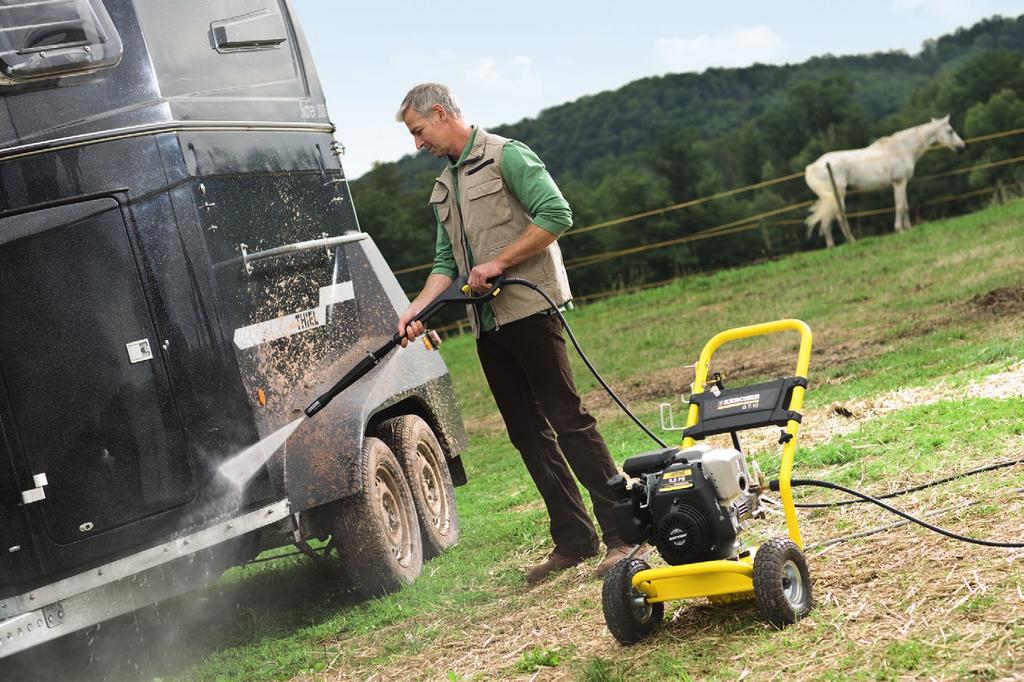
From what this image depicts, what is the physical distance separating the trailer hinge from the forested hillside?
2001cm

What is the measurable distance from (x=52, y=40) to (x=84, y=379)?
1516mm

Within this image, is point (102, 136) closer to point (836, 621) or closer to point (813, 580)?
point (813, 580)

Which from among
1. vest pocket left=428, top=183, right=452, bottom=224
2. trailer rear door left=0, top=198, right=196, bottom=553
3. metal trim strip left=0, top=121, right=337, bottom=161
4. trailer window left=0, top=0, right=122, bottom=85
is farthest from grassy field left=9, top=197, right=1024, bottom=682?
trailer window left=0, top=0, right=122, bottom=85

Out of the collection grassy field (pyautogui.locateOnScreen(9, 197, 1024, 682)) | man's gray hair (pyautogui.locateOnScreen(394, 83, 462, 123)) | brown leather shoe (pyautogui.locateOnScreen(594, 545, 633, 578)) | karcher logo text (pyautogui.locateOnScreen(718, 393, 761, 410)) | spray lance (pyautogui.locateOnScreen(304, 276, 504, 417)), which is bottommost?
grassy field (pyautogui.locateOnScreen(9, 197, 1024, 682))

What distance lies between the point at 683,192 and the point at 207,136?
169ft

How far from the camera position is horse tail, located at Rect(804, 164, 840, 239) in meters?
26.1

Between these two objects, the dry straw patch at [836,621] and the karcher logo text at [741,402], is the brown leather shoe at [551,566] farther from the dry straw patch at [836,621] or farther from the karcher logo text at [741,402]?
the karcher logo text at [741,402]

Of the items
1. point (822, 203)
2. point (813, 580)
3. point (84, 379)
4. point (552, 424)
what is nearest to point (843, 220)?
point (822, 203)

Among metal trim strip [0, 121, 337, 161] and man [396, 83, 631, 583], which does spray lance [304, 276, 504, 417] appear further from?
metal trim strip [0, 121, 337, 161]

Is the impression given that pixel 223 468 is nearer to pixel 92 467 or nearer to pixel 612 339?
pixel 92 467

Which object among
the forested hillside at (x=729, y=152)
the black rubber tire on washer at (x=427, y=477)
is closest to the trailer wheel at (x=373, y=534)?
the black rubber tire on washer at (x=427, y=477)

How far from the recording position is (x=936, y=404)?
25.0ft

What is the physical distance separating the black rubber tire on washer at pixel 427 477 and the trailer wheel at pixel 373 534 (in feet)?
1.07

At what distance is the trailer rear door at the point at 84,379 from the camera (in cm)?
559
